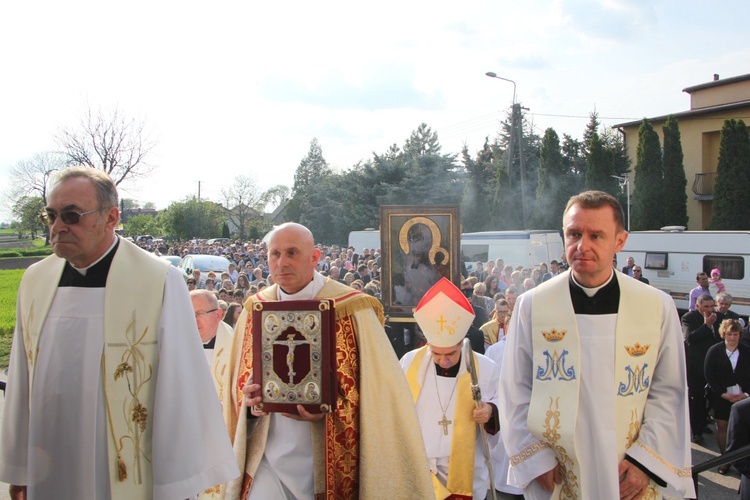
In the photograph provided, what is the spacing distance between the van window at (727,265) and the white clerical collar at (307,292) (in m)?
15.5

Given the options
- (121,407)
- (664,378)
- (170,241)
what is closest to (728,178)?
(664,378)

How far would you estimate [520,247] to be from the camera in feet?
69.9

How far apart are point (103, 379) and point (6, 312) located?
18.7 m

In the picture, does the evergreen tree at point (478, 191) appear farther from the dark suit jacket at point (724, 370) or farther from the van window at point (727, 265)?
the dark suit jacket at point (724, 370)

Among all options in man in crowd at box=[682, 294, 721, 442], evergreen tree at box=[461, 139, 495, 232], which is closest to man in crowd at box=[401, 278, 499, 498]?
man in crowd at box=[682, 294, 721, 442]

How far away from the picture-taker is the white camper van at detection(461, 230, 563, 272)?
2094 centimetres

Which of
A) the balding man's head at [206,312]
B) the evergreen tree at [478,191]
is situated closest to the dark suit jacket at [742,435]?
the balding man's head at [206,312]

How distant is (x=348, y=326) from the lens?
153 inches

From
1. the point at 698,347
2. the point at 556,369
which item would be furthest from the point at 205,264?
the point at 556,369

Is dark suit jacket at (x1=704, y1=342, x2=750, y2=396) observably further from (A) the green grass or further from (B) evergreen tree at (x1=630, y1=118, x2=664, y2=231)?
(B) evergreen tree at (x1=630, y1=118, x2=664, y2=231)

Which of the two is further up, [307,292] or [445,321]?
[307,292]

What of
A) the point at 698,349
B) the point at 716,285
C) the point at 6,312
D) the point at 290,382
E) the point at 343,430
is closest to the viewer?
the point at 290,382

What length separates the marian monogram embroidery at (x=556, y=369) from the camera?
339 centimetres

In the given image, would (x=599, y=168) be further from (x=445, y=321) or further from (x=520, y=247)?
(x=445, y=321)
